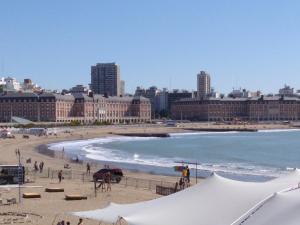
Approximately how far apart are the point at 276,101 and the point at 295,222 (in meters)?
193

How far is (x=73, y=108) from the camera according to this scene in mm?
159750

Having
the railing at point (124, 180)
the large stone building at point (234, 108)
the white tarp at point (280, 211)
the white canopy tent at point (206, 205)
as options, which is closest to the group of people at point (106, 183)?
the railing at point (124, 180)

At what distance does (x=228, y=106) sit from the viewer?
19775 cm

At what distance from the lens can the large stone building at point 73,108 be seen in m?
147

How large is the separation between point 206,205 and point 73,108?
Result: 14977cm

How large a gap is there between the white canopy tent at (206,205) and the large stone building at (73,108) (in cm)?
13408

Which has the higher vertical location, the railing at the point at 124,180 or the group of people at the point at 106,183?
the group of people at the point at 106,183

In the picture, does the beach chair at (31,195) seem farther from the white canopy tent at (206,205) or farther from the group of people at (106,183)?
the white canopy tent at (206,205)

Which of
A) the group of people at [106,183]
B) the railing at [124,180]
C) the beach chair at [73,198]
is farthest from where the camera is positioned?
the railing at [124,180]

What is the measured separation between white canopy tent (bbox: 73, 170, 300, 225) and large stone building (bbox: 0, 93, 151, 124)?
134083mm

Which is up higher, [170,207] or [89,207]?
[170,207]

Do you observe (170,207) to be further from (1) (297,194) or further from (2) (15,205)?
(2) (15,205)

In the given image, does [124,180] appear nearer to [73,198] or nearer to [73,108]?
[73,198]

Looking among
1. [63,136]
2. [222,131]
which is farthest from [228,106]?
[63,136]
